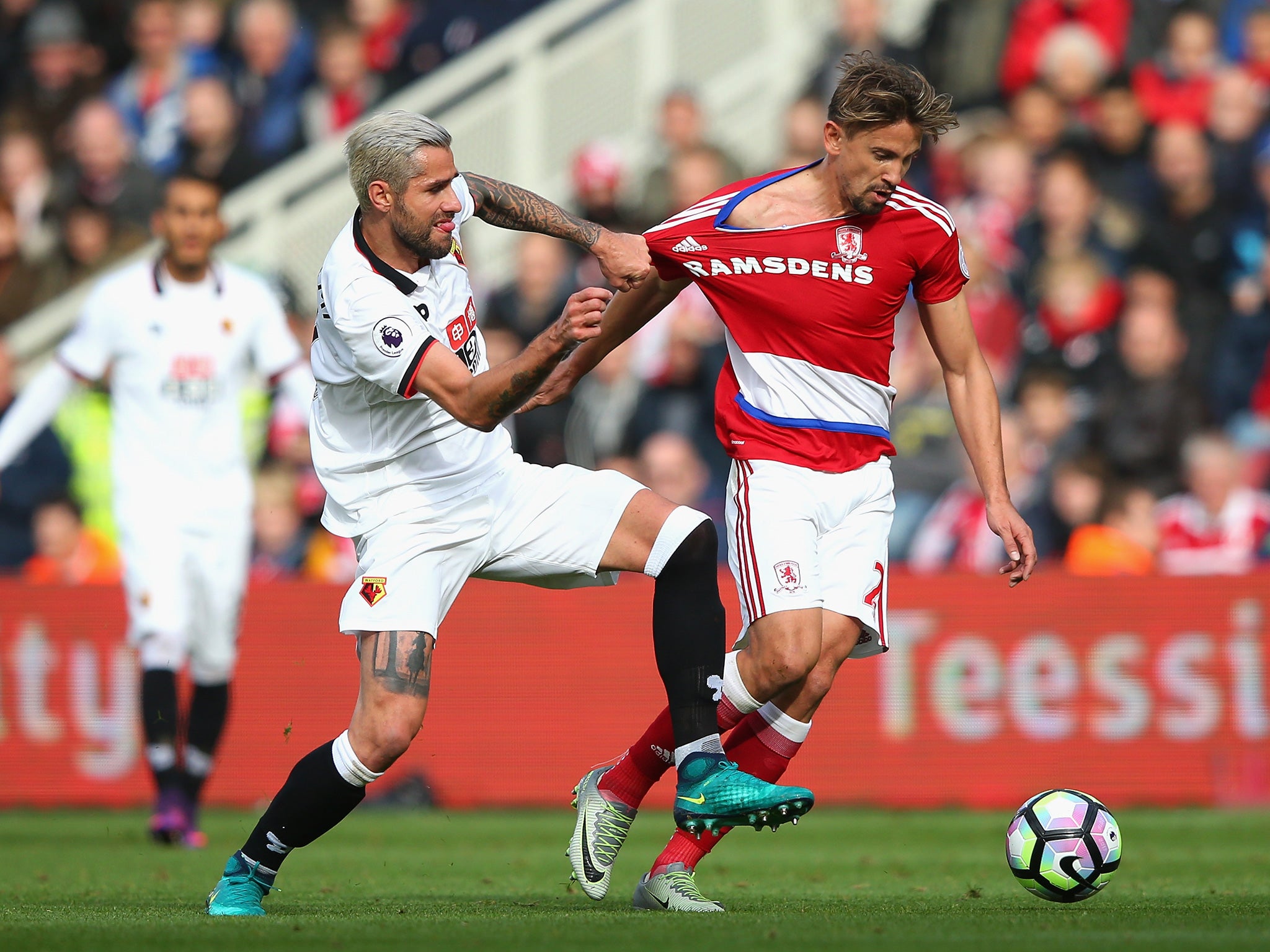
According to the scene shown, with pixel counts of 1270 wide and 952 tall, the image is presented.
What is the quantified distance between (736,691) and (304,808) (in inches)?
59.6

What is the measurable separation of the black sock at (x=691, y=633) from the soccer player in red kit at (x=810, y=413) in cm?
16

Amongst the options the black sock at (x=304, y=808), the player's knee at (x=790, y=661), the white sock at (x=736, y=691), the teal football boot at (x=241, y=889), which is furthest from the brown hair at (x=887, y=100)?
the teal football boot at (x=241, y=889)

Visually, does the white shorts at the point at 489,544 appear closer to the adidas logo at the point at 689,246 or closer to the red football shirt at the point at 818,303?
the red football shirt at the point at 818,303

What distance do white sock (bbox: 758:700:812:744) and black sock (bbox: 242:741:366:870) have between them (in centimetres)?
143

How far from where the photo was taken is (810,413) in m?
6.20

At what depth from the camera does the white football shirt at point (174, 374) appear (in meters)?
9.05

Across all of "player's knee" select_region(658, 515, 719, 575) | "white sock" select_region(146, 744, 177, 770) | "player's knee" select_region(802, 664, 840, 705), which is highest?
"player's knee" select_region(658, 515, 719, 575)

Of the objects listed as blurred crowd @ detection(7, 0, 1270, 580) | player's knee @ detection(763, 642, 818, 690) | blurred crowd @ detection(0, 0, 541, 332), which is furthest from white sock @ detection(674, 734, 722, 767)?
blurred crowd @ detection(0, 0, 541, 332)

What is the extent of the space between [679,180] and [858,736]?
463cm

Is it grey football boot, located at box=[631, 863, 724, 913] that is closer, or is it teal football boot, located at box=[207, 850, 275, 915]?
teal football boot, located at box=[207, 850, 275, 915]

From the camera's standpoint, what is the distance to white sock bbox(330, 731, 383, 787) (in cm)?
577

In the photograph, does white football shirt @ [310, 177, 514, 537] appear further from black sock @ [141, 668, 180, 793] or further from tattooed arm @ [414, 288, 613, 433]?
black sock @ [141, 668, 180, 793]

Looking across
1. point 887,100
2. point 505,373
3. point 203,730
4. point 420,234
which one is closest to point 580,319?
point 505,373

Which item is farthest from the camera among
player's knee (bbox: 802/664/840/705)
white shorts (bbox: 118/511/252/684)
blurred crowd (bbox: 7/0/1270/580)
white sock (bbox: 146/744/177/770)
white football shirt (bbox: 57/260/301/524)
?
blurred crowd (bbox: 7/0/1270/580)
